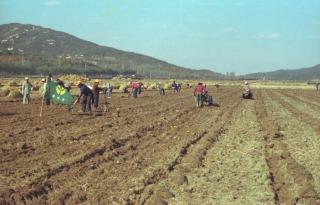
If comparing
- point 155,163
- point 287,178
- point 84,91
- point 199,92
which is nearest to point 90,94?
point 84,91

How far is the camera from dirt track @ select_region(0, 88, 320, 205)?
9.11m

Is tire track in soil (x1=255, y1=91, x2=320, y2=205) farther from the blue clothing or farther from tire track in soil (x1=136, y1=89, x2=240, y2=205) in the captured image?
the blue clothing

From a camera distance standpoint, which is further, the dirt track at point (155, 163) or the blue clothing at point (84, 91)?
the blue clothing at point (84, 91)

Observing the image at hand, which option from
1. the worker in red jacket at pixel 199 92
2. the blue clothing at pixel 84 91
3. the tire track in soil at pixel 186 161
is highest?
the blue clothing at pixel 84 91

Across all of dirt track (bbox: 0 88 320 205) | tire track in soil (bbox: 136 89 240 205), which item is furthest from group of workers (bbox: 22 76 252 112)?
tire track in soil (bbox: 136 89 240 205)

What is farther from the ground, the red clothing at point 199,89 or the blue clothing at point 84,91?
the blue clothing at point 84,91

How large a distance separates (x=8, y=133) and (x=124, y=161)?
5.70 m

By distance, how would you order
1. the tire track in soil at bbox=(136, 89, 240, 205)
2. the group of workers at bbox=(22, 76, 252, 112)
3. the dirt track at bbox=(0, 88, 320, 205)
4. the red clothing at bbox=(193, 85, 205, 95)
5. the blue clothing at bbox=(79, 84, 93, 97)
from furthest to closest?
the red clothing at bbox=(193, 85, 205, 95)
the group of workers at bbox=(22, 76, 252, 112)
the blue clothing at bbox=(79, 84, 93, 97)
the dirt track at bbox=(0, 88, 320, 205)
the tire track in soil at bbox=(136, 89, 240, 205)

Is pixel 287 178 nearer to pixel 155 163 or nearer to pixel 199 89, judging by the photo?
pixel 155 163

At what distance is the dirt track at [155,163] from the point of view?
911 centimetres

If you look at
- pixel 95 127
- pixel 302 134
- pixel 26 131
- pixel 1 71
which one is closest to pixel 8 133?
pixel 26 131

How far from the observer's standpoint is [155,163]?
12.2 meters

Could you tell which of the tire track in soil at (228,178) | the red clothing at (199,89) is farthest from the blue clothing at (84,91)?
the red clothing at (199,89)

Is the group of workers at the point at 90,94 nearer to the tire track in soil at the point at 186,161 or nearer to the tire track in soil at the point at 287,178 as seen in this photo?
the tire track in soil at the point at 186,161
